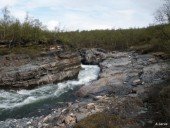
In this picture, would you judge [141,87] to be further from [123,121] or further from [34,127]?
[34,127]

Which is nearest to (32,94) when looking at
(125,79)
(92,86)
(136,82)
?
(92,86)

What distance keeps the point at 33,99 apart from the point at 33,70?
14.2ft

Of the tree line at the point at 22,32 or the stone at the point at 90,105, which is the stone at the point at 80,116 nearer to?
the stone at the point at 90,105

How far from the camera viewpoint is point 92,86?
27.7 metres

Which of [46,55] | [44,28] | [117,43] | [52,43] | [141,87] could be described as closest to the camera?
[141,87]

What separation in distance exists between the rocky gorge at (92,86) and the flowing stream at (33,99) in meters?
0.95

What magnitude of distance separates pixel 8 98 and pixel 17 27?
1065cm

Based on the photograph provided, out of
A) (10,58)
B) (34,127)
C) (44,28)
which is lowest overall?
(34,127)

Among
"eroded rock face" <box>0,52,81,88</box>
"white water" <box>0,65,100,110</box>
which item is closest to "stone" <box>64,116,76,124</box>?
"white water" <box>0,65,100,110</box>

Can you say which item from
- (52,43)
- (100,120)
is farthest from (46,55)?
(100,120)

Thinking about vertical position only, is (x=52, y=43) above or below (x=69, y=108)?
above

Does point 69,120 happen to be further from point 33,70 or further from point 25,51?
point 25,51

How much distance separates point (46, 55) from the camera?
108 feet

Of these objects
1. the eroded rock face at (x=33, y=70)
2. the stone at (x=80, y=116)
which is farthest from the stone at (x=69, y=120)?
the eroded rock face at (x=33, y=70)
